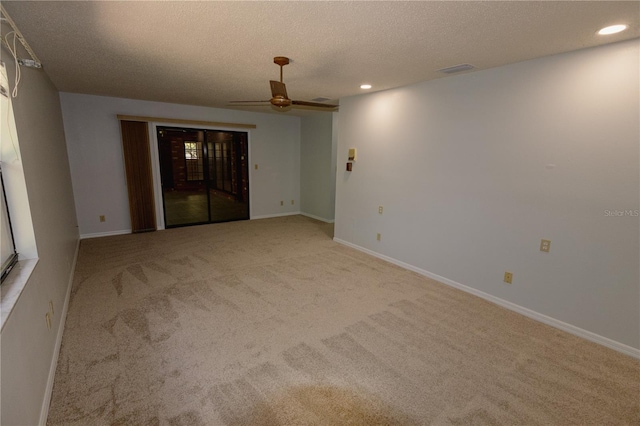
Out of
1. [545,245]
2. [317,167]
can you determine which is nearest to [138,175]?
[317,167]

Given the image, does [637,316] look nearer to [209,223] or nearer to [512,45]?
[512,45]

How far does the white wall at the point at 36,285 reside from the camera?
134 cm

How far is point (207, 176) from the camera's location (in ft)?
20.2

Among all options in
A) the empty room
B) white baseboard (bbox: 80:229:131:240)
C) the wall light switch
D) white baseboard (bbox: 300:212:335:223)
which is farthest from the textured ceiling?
white baseboard (bbox: 300:212:335:223)

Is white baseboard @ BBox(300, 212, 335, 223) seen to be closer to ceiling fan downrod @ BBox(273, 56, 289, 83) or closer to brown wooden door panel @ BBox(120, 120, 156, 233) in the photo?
brown wooden door panel @ BBox(120, 120, 156, 233)

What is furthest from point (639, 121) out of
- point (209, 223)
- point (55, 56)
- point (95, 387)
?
point (209, 223)

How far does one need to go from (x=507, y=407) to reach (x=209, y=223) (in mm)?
5667

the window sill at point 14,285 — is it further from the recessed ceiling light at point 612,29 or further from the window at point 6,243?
the recessed ceiling light at point 612,29

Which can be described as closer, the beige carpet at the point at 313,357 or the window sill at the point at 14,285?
the window sill at the point at 14,285

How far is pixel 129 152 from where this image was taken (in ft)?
16.8

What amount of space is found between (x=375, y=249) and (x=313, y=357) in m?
2.50

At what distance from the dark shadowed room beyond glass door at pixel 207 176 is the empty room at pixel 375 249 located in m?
1.75

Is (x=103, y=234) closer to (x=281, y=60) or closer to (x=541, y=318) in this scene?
(x=281, y=60)

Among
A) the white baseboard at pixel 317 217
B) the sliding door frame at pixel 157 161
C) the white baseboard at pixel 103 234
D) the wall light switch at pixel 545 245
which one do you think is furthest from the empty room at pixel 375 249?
the white baseboard at pixel 317 217
